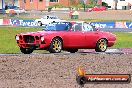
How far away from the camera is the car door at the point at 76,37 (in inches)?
781

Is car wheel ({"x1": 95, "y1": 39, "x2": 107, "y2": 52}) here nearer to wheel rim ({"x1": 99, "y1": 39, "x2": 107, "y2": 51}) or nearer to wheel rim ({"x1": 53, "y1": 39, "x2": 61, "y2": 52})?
wheel rim ({"x1": 99, "y1": 39, "x2": 107, "y2": 51})

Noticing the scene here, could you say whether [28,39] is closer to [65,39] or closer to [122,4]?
[65,39]

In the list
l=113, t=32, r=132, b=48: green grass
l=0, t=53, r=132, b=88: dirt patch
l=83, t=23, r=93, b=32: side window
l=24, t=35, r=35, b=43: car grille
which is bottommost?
l=113, t=32, r=132, b=48: green grass

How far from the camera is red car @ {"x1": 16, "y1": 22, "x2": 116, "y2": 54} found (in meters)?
18.9

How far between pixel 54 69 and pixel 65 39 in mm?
6185

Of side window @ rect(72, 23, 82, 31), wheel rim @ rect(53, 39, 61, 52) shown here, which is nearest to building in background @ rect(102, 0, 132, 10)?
side window @ rect(72, 23, 82, 31)

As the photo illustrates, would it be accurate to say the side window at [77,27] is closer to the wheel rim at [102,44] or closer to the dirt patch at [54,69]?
the wheel rim at [102,44]

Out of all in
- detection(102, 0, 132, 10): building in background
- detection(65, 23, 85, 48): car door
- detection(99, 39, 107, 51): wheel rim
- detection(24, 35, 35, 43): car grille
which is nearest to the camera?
detection(24, 35, 35, 43): car grille

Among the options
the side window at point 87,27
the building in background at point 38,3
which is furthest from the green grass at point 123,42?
the building in background at point 38,3

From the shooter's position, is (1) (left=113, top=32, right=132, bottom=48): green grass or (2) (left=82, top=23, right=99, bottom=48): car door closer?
(2) (left=82, top=23, right=99, bottom=48): car door

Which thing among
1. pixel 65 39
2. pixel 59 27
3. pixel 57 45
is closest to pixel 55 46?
pixel 57 45

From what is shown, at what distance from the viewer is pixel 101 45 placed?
20500 mm

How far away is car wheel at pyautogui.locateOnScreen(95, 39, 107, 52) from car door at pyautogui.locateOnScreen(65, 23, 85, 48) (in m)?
0.66

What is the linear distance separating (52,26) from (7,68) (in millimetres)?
6948
